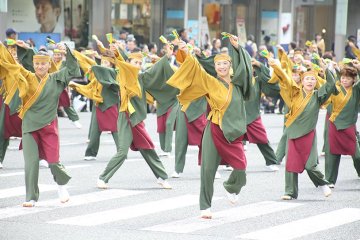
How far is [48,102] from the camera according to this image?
10.6 m

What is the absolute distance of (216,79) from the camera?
990cm

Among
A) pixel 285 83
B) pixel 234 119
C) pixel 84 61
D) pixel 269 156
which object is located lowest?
pixel 269 156

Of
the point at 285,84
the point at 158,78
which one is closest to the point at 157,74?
the point at 158,78

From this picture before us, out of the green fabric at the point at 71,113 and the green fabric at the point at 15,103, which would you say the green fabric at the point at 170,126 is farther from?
the green fabric at the point at 71,113

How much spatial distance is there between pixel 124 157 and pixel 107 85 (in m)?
2.86

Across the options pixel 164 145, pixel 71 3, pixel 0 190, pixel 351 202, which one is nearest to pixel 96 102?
pixel 164 145

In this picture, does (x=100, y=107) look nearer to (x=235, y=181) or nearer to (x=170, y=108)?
(x=170, y=108)

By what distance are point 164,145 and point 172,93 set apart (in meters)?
2.44

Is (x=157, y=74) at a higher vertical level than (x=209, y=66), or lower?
lower

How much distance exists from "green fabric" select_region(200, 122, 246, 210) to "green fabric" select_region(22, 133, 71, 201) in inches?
64.2

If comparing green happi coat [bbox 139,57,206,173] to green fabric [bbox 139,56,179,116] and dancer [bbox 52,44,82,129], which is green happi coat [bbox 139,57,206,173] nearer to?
green fabric [bbox 139,56,179,116]

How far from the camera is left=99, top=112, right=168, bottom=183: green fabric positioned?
12047 mm

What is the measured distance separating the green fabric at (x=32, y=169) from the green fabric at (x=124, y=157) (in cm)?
147

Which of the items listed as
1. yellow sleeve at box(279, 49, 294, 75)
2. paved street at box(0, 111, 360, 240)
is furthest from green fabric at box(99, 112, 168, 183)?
yellow sleeve at box(279, 49, 294, 75)
